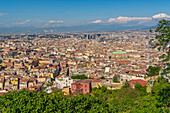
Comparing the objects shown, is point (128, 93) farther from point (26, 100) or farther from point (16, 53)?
point (16, 53)

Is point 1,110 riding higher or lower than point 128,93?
higher

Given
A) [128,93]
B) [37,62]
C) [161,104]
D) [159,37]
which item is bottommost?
[37,62]

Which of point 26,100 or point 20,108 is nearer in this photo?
point 20,108

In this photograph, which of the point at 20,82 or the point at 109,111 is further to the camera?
the point at 20,82

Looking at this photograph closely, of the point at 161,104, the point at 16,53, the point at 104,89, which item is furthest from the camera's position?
the point at 16,53

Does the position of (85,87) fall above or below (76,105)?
below

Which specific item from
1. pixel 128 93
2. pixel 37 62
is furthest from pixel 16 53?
pixel 128 93

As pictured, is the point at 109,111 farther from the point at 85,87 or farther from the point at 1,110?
the point at 85,87

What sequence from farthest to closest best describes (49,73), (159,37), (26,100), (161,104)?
(49,73)
(161,104)
(26,100)
(159,37)

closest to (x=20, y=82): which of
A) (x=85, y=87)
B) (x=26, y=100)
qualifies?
(x=85, y=87)
